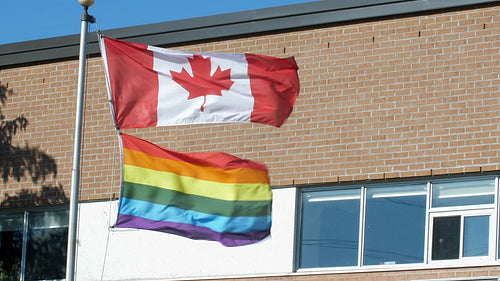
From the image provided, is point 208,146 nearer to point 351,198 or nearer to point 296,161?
point 296,161

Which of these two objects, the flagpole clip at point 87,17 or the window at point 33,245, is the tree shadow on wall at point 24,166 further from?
the flagpole clip at point 87,17

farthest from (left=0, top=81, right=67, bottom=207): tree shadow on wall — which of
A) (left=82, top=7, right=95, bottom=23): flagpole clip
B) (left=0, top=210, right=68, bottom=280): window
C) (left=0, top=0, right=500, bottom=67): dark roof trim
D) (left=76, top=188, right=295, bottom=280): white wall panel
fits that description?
(left=82, top=7, right=95, bottom=23): flagpole clip

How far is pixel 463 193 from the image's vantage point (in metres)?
14.7

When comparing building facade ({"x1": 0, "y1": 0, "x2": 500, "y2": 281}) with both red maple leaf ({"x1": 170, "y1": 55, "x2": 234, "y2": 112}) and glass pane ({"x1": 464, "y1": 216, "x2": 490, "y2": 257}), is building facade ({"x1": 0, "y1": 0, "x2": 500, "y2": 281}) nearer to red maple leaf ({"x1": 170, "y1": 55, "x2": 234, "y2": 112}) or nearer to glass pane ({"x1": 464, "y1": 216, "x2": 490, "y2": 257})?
glass pane ({"x1": 464, "y1": 216, "x2": 490, "y2": 257})

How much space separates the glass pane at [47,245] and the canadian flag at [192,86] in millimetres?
5137

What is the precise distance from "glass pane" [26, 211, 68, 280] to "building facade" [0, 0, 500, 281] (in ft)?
0.08

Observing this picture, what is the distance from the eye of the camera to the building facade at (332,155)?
14.7 metres

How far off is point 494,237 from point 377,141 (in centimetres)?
229

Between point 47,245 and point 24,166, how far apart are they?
1.44 meters

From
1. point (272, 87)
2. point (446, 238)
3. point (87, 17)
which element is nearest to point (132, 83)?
point (87, 17)

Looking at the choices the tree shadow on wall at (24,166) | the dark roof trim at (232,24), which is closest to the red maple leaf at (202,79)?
the dark roof trim at (232,24)

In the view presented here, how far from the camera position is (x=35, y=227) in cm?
1762

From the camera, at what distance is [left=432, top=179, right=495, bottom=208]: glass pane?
14594 millimetres

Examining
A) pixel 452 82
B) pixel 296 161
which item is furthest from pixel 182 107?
pixel 452 82
